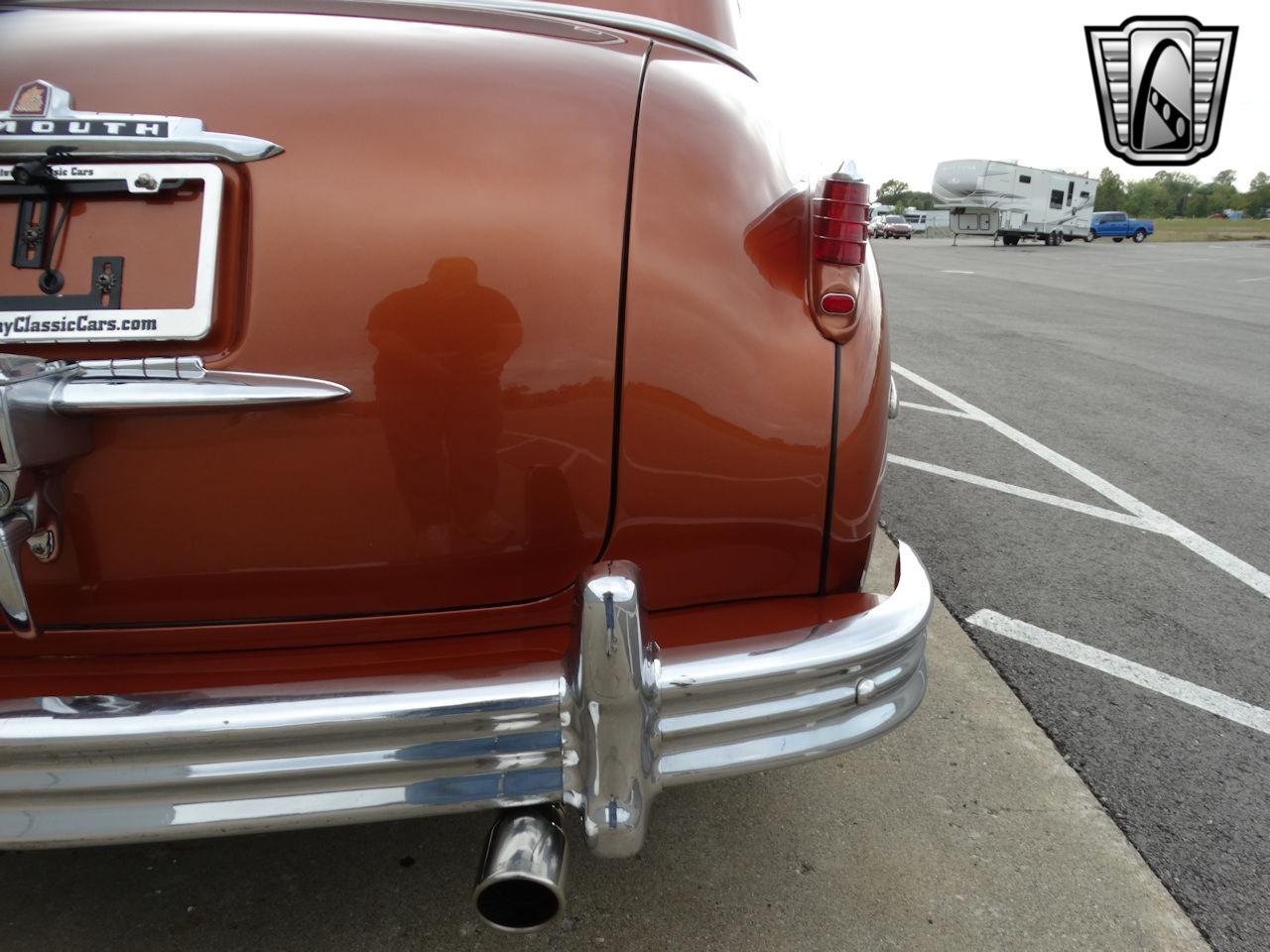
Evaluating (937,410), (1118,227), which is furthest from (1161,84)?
(1118,227)

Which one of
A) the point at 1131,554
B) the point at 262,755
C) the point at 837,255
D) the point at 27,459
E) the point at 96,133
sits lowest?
the point at 1131,554

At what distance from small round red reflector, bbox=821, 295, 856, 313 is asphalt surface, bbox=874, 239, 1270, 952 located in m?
1.46

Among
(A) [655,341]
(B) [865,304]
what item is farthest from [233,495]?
(B) [865,304]

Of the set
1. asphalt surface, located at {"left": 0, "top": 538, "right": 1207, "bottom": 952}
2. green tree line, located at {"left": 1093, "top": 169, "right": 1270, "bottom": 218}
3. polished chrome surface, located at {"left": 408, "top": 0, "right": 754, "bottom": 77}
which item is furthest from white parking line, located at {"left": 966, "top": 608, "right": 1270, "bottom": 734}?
green tree line, located at {"left": 1093, "top": 169, "right": 1270, "bottom": 218}

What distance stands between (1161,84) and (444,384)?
14.4 m

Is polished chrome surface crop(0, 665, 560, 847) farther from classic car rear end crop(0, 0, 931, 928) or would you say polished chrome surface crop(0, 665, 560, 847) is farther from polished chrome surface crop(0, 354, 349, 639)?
polished chrome surface crop(0, 354, 349, 639)

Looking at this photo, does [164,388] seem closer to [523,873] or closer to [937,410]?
[523,873]

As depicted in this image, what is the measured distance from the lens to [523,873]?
4.10ft

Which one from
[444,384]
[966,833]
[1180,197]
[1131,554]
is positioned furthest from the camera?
[1180,197]

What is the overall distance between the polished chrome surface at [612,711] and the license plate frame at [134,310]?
26.7 inches

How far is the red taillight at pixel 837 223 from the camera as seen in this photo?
154 cm

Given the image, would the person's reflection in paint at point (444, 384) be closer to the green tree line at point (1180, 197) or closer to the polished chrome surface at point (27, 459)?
the polished chrome surface at point (27, 459)

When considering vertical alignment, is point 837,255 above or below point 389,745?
above

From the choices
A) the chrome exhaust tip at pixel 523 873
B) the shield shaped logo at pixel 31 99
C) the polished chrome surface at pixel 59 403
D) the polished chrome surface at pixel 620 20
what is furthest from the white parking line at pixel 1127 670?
the shield shaped logo at pixel 31 99
